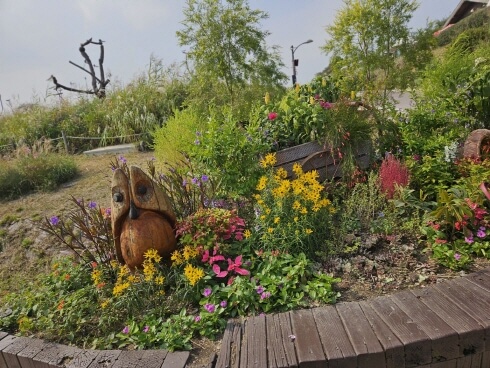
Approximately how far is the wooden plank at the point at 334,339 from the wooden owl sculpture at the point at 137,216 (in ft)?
3.68

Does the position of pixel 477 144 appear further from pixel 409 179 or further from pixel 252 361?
pixel 252 361

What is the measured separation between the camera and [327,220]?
265 centimetres

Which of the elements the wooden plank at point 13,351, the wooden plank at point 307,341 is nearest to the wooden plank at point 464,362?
the wooden plank at point 307,341

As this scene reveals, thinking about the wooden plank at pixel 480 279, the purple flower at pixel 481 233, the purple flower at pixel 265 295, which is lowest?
the wooden plank at pixel 480 279

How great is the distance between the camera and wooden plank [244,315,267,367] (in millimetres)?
1715

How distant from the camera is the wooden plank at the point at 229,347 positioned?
1760 millimetres

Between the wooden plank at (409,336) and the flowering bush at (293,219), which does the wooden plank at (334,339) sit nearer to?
the wooden plank at (409,336)

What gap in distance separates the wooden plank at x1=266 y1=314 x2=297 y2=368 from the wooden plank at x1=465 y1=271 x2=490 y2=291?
45.7 inches

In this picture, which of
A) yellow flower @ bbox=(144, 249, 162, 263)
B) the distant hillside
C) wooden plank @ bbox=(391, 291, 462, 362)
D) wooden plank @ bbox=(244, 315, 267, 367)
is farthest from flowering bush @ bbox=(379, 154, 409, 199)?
the distant hillside

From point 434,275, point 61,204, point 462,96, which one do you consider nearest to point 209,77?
point 61,204

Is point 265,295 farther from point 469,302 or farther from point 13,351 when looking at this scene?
point 13,351

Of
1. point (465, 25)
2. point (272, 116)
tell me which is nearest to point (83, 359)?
point (272, 116)

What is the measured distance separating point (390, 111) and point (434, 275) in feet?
7.06

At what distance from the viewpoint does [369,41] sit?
500 centimetres
